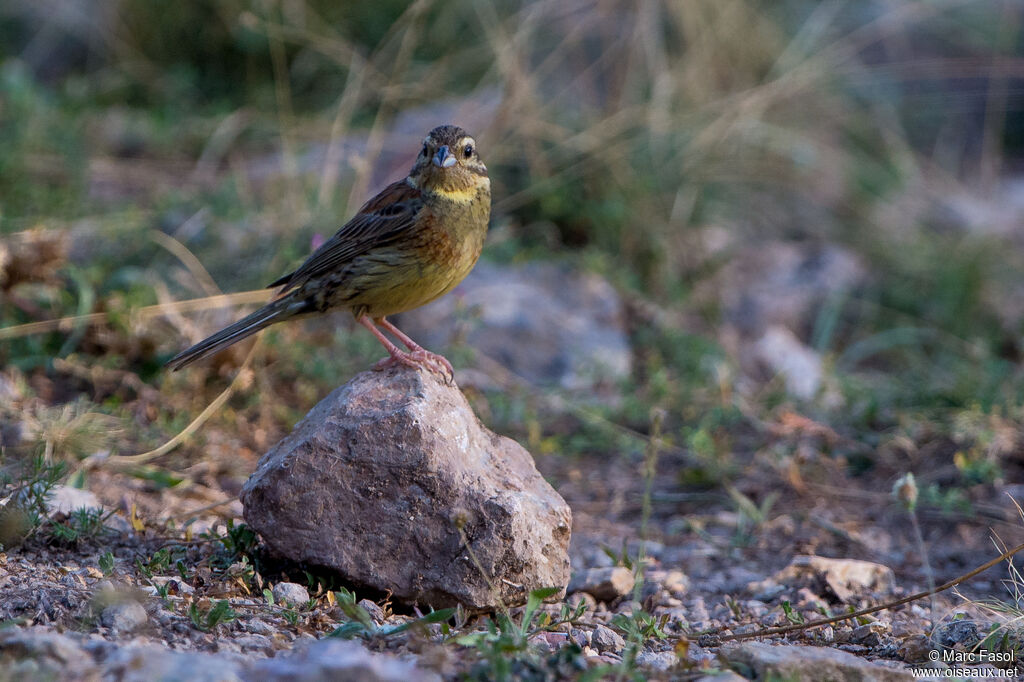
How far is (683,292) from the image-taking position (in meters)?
7.84

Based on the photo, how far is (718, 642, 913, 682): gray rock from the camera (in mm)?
2986

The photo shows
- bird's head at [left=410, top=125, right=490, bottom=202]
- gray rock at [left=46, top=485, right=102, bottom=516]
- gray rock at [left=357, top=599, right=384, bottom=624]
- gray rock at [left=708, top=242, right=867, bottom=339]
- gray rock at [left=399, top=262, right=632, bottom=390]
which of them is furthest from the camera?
gray rock at [left=708, top=242, right=867, bottom=339]

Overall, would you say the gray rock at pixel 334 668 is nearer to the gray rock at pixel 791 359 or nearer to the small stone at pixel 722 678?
the small stone at pixel 722 678

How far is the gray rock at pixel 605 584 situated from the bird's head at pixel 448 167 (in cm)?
170

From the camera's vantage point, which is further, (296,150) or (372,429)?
(296,150)

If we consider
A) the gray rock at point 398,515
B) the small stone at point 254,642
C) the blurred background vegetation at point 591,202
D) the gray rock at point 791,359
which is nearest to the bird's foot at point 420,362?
the gray rock at point 398,515

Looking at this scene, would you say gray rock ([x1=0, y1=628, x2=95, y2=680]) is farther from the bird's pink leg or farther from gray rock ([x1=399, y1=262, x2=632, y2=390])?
gray rock ([x1=399, y1=262, x2=632, y2=390])

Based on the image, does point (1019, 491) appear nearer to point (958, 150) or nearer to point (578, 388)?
point (578, 388)

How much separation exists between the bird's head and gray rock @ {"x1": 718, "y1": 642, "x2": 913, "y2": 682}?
233 cm

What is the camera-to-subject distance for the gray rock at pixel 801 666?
9.80 feet

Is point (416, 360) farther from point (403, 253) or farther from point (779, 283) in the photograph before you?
point (779, 283)

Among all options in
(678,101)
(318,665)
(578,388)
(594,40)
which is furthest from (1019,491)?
(594,40)

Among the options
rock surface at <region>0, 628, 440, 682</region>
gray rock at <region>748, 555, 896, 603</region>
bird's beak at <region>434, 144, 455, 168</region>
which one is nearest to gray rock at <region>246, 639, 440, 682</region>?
rock surface at <region>0, 628, 440, 682</region>

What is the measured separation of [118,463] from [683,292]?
435 cm
